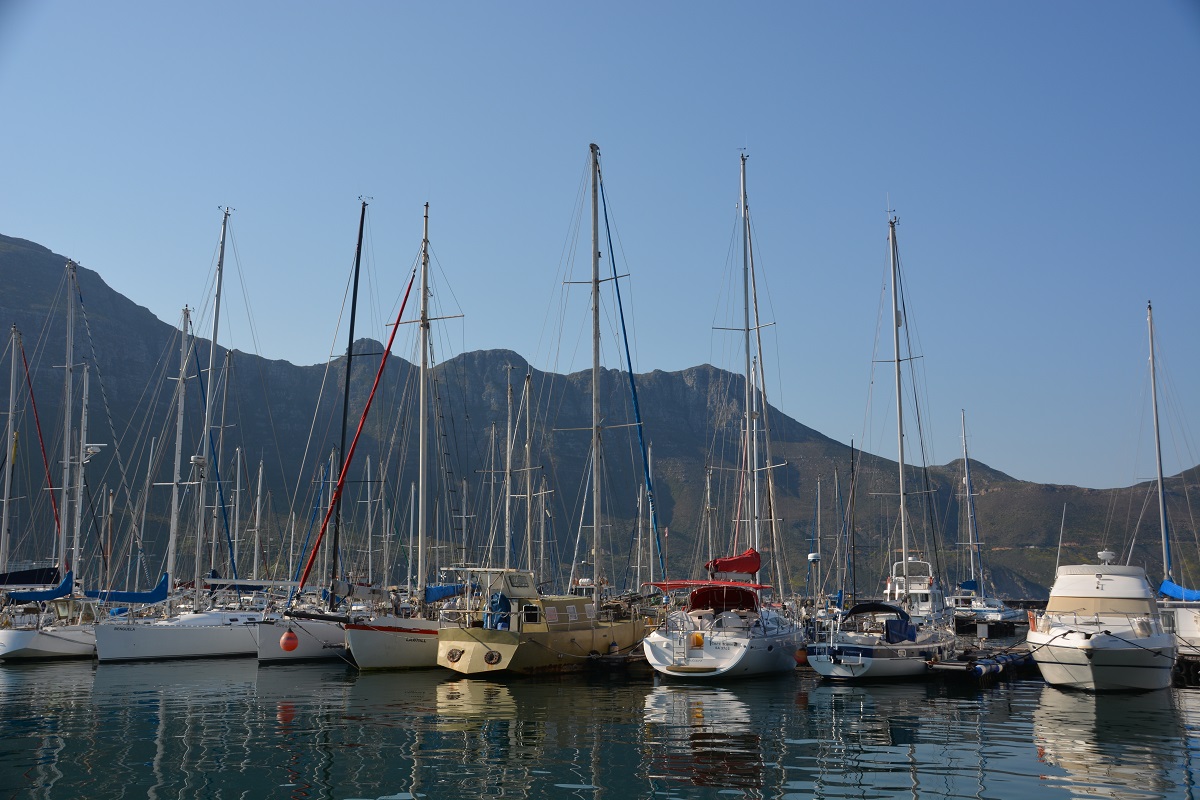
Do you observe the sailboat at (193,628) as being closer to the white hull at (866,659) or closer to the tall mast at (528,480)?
the tall mast at (528,480)

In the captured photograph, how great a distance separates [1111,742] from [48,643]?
39540mm

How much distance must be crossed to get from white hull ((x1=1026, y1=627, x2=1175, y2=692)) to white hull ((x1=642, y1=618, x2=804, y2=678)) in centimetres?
888

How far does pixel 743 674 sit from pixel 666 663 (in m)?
2.79

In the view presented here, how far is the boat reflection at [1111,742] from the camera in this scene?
16188 mm

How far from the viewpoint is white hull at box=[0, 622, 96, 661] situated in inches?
1561

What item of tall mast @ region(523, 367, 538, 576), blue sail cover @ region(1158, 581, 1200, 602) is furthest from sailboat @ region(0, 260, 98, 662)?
blue sail cover @ region(1158, 581, 1200, 602)

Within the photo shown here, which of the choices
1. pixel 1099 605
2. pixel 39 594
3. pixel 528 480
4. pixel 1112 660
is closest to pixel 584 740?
pixel 1112 660

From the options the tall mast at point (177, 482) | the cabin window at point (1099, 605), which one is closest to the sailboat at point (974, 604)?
the cabin window at point (1099, 605)

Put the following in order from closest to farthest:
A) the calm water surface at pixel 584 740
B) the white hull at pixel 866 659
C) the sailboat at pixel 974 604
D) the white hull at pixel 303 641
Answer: the calm water surface at pixel 584 740 → the white hull at pixel 866 659 → the white hull at pixel 303 641 → the sailboat at pixel 974 604

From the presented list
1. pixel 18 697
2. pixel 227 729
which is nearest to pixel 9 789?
pixel 227 729

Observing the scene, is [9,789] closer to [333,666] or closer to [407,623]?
[407,623]

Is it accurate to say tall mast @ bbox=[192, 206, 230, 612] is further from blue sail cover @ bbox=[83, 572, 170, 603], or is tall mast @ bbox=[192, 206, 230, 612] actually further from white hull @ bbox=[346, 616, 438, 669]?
white hull @ bbox=[346, 616, 438, 669]

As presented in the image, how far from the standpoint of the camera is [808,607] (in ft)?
166

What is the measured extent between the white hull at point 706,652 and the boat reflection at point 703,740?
7.11 ft
